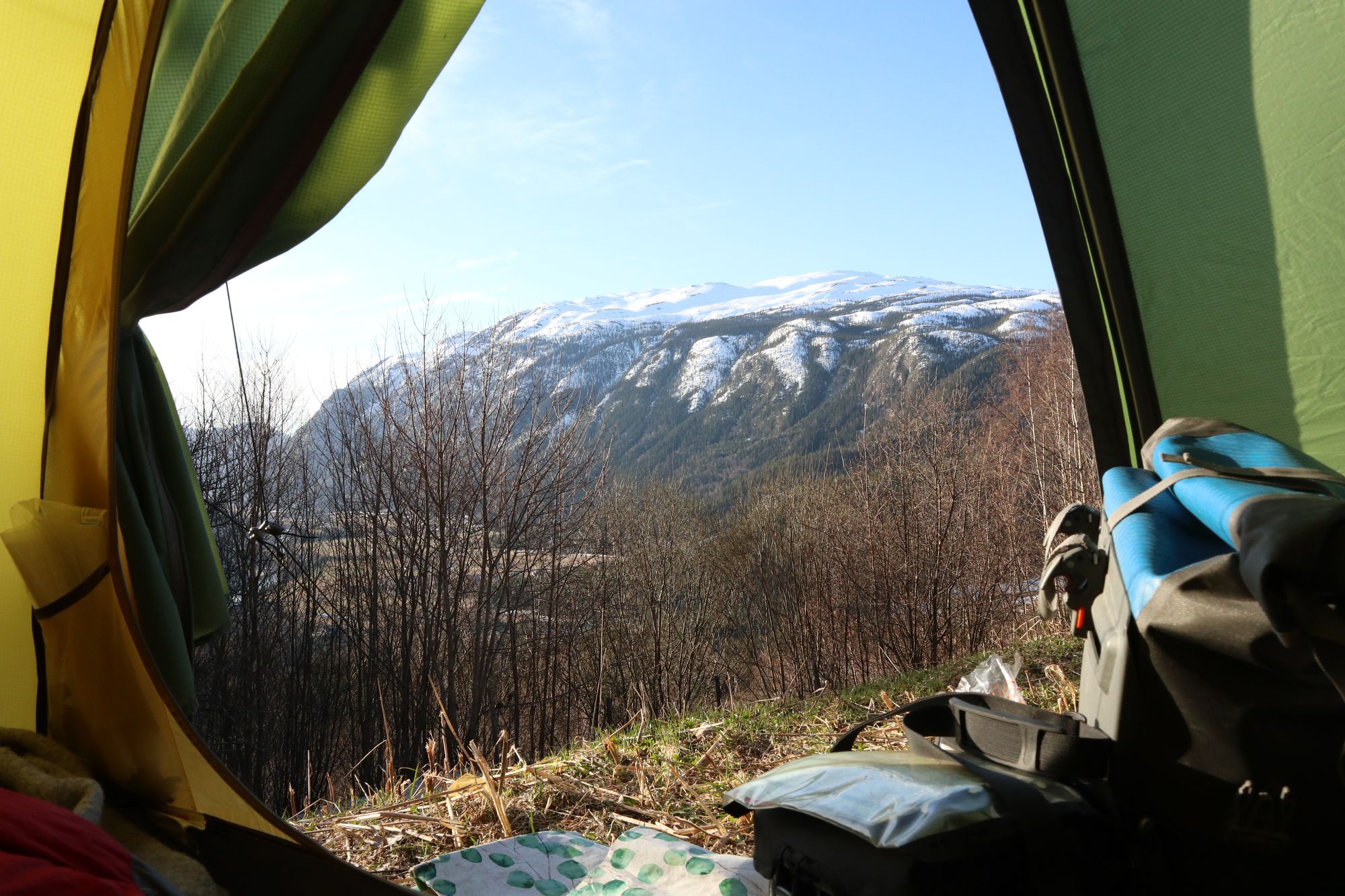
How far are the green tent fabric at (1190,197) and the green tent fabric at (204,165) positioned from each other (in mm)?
1787

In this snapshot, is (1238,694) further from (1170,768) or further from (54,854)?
(54,854)

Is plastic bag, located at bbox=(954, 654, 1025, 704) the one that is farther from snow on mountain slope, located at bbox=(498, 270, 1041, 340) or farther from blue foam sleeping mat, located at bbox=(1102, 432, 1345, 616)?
snow on mountain slope, located at bbox=(498, 270, 1041, 340)

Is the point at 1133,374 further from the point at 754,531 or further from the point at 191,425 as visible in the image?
the point at 754,531

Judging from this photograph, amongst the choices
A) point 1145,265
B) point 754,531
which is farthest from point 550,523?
point 1145,265

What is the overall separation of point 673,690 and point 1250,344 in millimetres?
19151

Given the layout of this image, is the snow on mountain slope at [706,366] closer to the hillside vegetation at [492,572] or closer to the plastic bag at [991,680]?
the hillside vegetation at [492,572]

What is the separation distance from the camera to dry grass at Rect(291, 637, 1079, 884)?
2.75 meters

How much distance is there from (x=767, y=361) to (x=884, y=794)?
9201 centimetres

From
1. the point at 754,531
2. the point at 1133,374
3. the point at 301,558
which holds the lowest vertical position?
the point at 754,531

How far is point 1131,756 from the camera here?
1.50m

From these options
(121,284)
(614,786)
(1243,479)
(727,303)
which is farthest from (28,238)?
(727,303)

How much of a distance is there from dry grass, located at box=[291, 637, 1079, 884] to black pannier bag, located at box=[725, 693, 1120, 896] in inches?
33.9

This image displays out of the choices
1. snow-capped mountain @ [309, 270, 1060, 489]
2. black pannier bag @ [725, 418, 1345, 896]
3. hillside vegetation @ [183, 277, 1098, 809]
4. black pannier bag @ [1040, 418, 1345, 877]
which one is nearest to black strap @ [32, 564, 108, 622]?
black pannier bag @ [725, 418, 1345, 896]

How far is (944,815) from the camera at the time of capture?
1.42 metres
